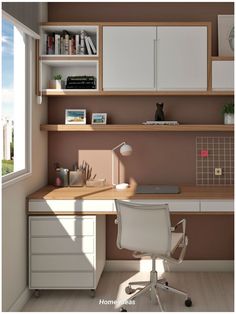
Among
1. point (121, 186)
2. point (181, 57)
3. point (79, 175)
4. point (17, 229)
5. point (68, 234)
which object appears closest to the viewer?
point (17, 229)

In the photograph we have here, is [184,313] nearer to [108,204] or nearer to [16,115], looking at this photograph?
[108,204]

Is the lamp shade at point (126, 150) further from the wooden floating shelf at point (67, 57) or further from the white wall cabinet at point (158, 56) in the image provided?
the wooden floating shelf at point (67, 57)

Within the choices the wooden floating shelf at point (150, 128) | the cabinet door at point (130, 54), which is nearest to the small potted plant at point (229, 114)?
the wooden floating shelf at point (150, 128)

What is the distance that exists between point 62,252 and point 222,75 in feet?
6.75

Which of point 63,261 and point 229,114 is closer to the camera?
point 63,261

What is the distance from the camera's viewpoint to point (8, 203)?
11.5 ft

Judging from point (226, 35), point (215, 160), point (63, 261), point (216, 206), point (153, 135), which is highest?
point (226, 35)

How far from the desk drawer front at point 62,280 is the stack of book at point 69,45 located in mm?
1912

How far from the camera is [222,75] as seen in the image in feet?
14.6

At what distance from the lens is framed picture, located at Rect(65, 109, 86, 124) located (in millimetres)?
4688

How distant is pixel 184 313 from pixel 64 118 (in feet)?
7.07

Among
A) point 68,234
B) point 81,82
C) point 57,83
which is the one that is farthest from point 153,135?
point 68,234

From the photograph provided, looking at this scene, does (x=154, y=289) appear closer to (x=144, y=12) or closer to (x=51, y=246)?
(x=51, y=246)

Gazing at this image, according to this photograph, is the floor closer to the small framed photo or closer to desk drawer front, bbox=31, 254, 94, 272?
desk drawer front, bbox=31, 254, 94, 272
